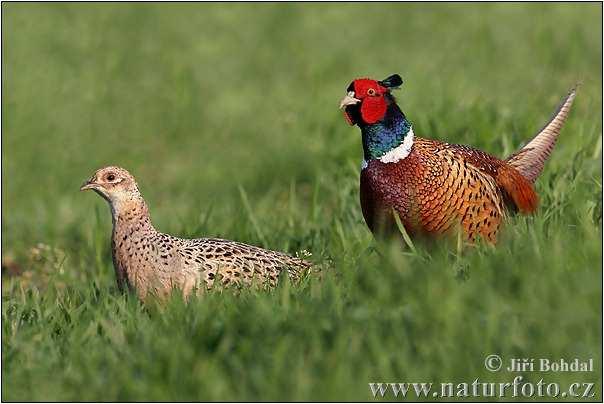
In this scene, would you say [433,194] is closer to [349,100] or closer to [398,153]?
[398,153]

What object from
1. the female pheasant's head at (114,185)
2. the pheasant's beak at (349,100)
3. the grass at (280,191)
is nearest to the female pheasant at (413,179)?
the pheasant's beak at (349,100)

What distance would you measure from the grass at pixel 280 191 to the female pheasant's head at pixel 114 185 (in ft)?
1.73

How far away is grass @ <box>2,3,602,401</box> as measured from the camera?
14.7 feet

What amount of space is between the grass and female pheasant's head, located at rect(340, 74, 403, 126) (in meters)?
0.69

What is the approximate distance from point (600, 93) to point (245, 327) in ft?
20.6

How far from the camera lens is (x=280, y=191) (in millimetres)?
9633

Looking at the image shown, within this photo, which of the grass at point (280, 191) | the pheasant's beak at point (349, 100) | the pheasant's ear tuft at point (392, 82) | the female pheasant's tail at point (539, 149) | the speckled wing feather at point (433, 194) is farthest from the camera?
the female pheasant's tail at point (539, 149)

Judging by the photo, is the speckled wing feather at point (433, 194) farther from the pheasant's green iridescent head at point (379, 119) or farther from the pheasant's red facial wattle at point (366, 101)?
the pheasant's red facial wattle at point (366, 101)

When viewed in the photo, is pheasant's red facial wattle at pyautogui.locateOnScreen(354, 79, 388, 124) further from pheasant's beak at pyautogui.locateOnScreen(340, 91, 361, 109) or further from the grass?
the grass

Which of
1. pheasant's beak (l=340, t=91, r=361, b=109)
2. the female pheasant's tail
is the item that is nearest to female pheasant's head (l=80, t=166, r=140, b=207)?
pheasant's beak (l=340, t=91, r=361, b=109)

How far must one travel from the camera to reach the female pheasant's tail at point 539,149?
6.89 m

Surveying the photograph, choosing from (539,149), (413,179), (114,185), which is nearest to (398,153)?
(413,179)

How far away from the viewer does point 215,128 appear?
39.1 feet

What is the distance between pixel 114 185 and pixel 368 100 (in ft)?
4.69
